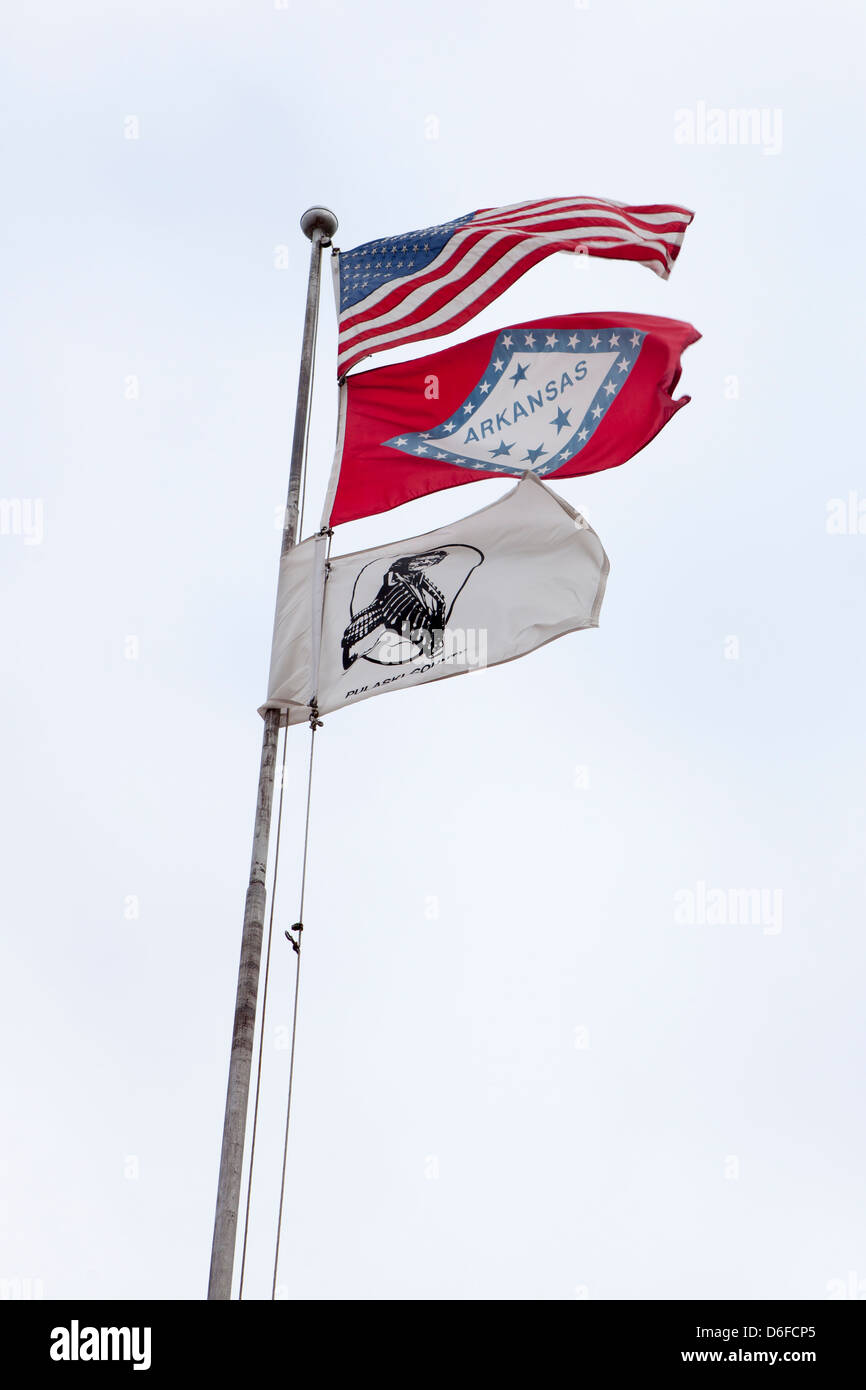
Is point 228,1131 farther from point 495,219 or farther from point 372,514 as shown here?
point 495,219

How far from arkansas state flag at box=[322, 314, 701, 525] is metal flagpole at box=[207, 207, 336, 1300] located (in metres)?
0.66

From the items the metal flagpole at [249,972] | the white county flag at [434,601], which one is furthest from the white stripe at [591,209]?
the white county flag at [434,601]

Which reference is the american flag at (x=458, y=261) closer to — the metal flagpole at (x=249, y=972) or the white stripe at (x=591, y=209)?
the white stripe at (x=591, y=209)

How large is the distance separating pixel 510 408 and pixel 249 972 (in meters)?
7.02

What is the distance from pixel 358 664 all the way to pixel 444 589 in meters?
1.22

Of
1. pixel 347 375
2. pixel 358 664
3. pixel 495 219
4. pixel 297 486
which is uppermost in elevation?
pixel 495 219

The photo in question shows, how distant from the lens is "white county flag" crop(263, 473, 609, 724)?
15.2 m

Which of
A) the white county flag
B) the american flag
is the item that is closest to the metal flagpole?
the white county flag

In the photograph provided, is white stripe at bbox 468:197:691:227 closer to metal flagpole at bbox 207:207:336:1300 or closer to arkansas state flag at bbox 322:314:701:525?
arkansas state flag at bbox 322:314:701:525

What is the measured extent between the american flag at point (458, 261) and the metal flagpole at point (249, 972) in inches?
34.4

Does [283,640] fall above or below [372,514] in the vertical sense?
below

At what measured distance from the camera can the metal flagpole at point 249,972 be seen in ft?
39.8
